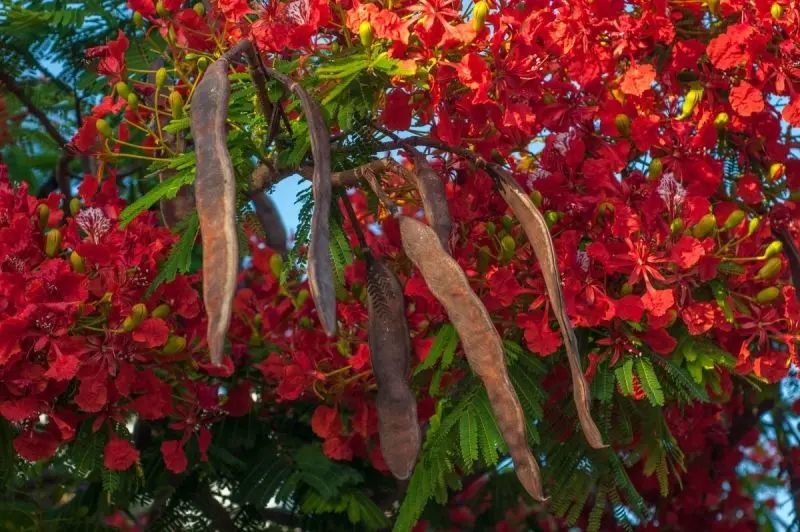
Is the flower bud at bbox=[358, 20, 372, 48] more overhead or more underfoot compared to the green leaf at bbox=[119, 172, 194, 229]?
more overhead

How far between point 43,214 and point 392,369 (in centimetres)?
110

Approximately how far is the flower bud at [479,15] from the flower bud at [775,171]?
1059mm

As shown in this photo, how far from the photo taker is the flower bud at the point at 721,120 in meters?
3.17

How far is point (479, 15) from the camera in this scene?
8.71 ft

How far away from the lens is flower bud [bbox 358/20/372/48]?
2.62 metres

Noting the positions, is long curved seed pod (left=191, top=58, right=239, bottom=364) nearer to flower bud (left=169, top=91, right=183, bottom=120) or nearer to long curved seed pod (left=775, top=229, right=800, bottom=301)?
flower bud (left=169, top=91, right=183, bottom=120)

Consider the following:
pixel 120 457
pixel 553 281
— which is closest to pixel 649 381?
pixel 553 281

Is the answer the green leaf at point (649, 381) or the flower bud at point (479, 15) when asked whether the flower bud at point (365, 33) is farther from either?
the green leaf at point (649, 381)

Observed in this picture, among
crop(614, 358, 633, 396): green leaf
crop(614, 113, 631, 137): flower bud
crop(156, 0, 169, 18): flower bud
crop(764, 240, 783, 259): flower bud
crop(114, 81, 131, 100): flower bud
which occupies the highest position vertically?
crop(614, 113, 631, 137): flower bud

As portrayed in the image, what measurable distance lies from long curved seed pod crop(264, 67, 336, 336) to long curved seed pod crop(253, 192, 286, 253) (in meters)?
2.65

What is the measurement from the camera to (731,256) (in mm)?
3045

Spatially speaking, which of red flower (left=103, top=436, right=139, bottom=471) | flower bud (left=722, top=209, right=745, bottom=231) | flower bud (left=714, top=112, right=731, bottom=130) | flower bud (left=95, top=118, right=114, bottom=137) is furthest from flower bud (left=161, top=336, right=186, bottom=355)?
flower bud (left=714, top=112, right=731, bottom=130)

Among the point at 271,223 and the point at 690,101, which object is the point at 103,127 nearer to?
the point at 690,101

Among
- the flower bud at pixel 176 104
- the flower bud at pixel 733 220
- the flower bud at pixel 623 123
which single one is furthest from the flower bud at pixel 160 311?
the flower bud at pixel 733 220
